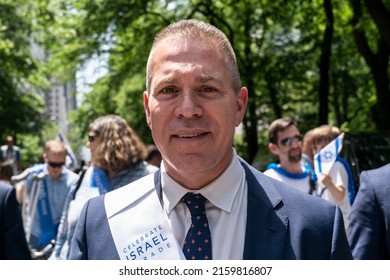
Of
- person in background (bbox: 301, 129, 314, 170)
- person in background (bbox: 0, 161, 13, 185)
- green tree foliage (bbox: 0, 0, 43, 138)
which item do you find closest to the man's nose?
person in background (bbox: 301, 129, 314, 170)

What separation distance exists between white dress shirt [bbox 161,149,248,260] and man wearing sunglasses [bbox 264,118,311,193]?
364cm

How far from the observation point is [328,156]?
5840mm

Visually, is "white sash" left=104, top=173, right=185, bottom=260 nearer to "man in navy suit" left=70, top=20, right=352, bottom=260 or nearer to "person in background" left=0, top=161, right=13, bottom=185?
"man in navy suit" left=70, top=20, right=352, bottom=260

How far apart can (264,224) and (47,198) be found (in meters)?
5.39

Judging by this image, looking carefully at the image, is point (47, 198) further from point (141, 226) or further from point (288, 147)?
point (141, 226)

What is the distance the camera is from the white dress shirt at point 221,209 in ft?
7.09

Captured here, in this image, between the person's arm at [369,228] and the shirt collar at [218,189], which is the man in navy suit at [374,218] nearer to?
the person's arm at [369,228]

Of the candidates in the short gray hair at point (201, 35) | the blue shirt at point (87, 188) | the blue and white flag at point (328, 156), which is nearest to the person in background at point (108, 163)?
the blue shirt at point (87, 188)

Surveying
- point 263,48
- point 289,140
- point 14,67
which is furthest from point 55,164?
point 14,67

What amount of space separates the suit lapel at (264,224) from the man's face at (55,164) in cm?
523

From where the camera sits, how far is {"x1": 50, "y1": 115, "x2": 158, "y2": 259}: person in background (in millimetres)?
4926

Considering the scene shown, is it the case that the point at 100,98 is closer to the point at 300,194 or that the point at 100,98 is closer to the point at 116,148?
the point at 116,148
